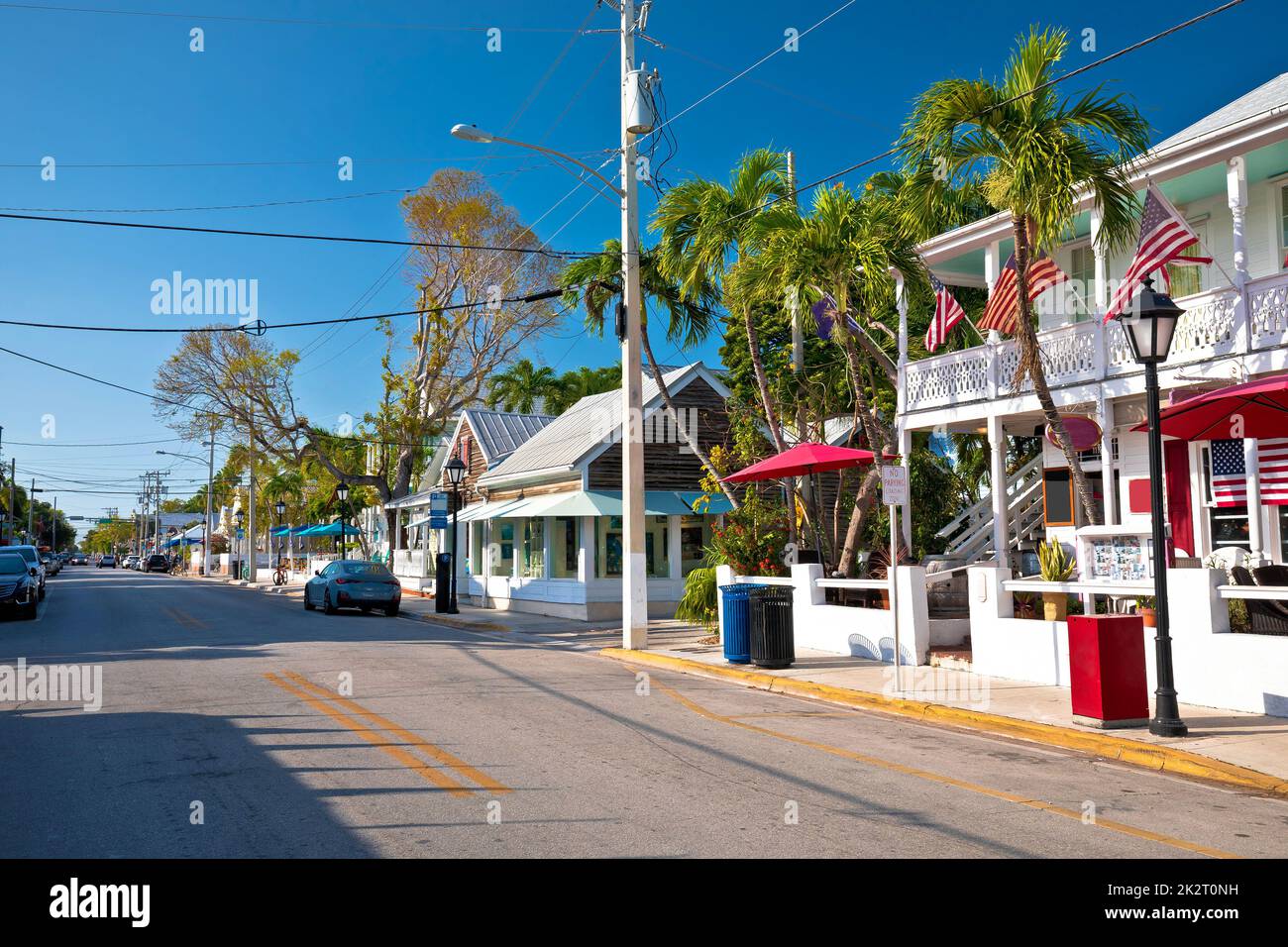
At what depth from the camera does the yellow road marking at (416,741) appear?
7285 mm

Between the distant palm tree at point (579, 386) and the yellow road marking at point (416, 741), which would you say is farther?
the distant palm tree at point (579, 386)

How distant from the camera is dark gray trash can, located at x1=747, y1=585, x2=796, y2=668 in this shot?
14484mm

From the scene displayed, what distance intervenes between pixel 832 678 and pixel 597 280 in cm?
1049

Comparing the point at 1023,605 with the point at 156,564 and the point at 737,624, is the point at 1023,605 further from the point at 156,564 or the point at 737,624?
the point at 156,564

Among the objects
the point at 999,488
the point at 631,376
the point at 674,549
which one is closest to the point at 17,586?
the point at 674,549

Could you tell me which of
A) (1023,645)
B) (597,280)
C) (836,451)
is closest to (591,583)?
(597,280)

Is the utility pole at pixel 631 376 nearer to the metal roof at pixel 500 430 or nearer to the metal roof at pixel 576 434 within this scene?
the metal roof at pixel 576 434

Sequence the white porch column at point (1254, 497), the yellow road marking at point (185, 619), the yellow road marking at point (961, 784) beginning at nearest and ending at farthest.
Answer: the yellow road marking at point (961, 784) < the white porch column at point (1254, 497) < the yellow road marking at point (185, 619)

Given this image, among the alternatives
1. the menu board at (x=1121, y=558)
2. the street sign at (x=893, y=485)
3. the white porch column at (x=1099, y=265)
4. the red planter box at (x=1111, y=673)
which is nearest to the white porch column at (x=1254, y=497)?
the menu board at (x=1121, y=558)

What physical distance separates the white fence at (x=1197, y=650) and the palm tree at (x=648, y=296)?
8559mm

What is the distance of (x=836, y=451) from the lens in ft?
53.2

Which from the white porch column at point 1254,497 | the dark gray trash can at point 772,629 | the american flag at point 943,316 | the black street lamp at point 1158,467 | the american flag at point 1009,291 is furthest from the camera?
the american flag at point 943,316

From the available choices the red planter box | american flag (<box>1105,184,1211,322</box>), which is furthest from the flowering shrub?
the red planter box

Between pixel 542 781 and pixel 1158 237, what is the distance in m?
10.6
